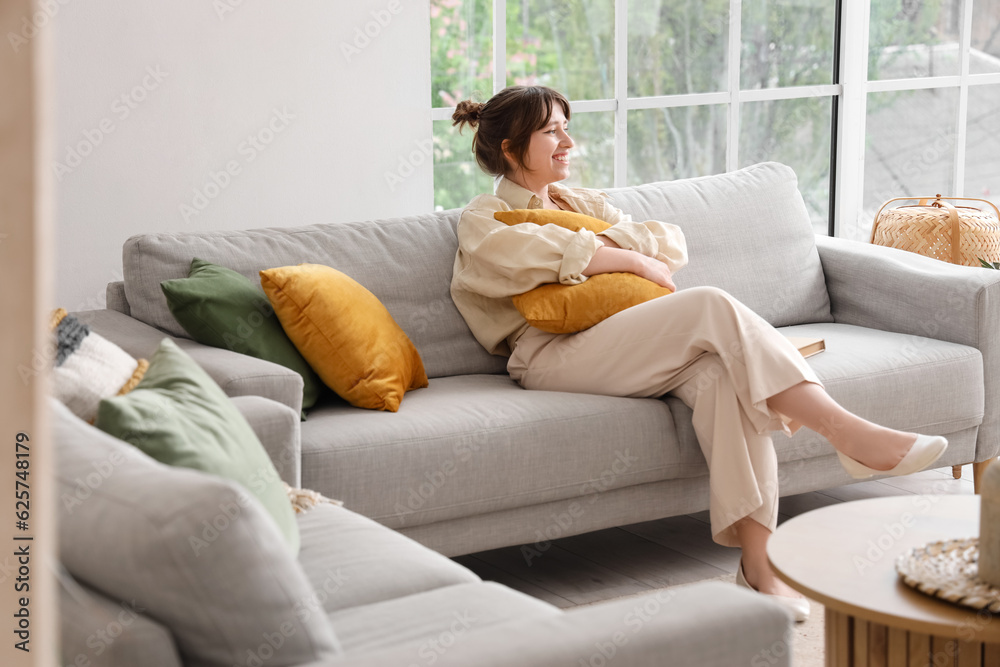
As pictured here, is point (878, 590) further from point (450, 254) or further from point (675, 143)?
point (675, 143)

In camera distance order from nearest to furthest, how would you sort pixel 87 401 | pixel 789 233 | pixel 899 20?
pixel 87 401, pixel 789 233, pixel 899 20

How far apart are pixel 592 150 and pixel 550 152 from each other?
1354 millimetres

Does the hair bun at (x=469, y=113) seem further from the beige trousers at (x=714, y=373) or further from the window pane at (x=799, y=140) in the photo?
the window pane at (x=799, y=140)

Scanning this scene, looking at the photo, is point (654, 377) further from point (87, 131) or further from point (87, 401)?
point (87, 131)

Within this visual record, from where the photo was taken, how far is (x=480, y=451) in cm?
229

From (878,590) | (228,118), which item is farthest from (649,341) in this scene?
(228,118)

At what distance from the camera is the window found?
153 inches

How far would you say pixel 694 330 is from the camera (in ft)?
8.16

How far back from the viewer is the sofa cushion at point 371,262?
2.55 meters

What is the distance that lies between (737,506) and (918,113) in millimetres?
3340

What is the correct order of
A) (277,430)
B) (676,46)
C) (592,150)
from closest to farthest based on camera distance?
(277,430)
(592,150)
(676,46)

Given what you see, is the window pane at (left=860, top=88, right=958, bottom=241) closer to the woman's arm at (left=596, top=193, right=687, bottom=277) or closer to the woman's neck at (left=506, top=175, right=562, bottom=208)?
the woman's arm at (left=596, top=193, right=687, bottom=277)

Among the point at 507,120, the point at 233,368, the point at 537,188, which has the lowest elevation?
the point at 233,368

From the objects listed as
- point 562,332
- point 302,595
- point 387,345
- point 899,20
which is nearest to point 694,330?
point 562,332
